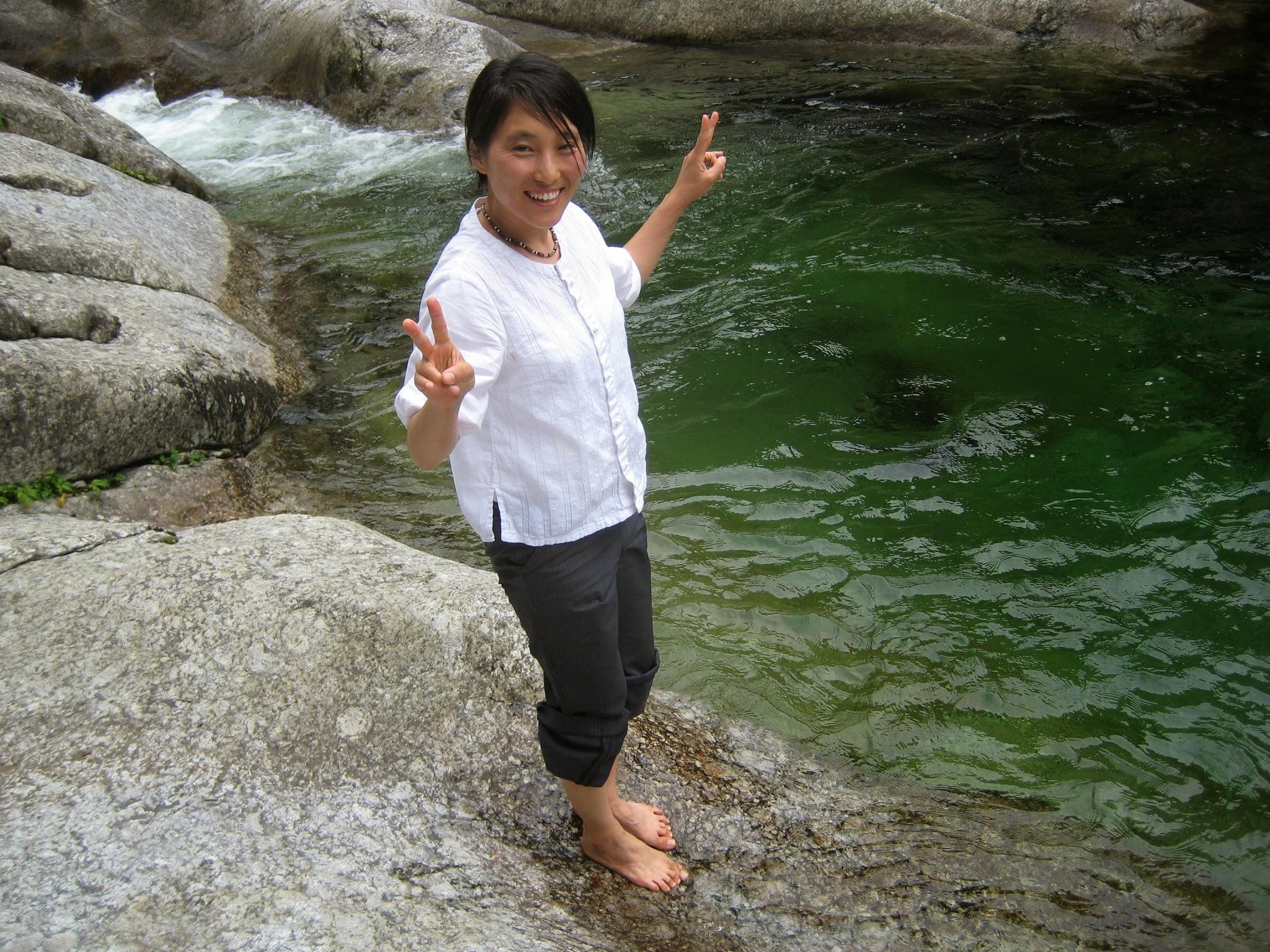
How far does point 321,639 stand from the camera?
121 inches

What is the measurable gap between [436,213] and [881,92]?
184 inches

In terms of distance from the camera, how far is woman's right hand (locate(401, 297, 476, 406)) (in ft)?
5.97

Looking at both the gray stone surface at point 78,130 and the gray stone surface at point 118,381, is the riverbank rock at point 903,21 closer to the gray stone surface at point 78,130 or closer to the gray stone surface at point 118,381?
the gray stone surface at point 78,130

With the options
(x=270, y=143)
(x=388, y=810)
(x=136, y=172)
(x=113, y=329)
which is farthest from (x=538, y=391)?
(x=270, y=143)

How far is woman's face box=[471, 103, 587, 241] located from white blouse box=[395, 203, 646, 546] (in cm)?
8

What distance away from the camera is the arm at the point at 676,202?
2619 millimetres

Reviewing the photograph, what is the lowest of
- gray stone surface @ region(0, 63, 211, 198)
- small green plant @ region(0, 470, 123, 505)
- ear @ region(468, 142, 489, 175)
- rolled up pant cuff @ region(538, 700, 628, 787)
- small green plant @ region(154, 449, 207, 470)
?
small green plant @ region(154, 449, 207, 470)

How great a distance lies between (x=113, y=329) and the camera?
198 inches

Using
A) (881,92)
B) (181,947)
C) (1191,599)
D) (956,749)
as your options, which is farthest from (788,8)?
(181,947)

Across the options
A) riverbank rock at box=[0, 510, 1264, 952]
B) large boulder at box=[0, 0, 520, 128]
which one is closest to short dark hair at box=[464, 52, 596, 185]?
riverbank rock at box=[0, 510, 1264, 952]

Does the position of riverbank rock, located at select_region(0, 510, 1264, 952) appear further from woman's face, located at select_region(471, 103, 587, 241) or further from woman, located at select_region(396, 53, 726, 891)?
woman's face, located at select_region(471, 103, 587, 241)

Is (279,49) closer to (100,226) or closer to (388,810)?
(100,226)

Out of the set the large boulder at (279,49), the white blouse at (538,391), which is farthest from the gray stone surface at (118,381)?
the large boulder at (279,49)

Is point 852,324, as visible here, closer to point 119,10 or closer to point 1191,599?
point 1191,599
